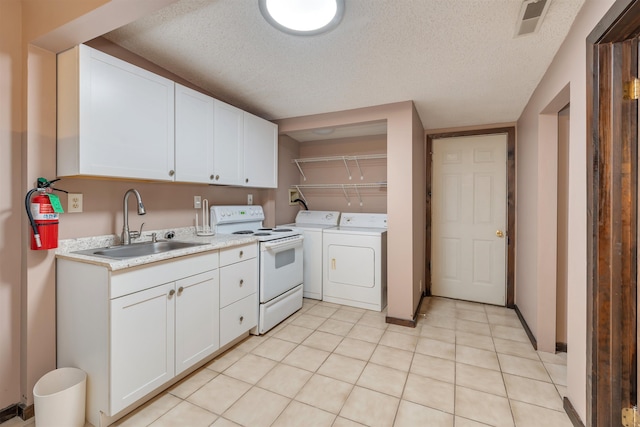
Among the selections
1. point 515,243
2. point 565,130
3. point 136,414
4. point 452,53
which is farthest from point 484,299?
point 136,414

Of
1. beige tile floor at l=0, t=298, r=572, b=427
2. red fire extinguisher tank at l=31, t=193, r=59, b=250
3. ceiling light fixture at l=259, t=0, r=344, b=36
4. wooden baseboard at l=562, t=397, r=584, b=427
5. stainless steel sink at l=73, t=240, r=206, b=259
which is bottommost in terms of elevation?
beige tile floor at l=0, t=298, r=572, b=427

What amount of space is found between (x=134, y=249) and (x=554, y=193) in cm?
311

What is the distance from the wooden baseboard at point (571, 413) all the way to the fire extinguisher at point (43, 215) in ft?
9.47

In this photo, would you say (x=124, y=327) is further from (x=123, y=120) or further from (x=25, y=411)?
(x=123, y=120)

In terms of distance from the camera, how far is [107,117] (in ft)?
5.30

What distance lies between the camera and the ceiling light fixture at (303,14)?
1.41 m

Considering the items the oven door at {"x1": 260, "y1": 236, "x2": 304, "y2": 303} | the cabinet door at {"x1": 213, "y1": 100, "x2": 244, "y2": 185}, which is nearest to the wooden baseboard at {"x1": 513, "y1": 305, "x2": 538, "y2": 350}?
the oven door at {"x1": 260, "y1": 236, "x2": 304, "y2": 303}

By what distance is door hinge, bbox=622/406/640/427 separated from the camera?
1188mm

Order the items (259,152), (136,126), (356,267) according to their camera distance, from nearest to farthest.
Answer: (136,126) < (259,152) < (356,267)

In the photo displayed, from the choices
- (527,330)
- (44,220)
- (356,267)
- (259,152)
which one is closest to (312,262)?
(356,267)

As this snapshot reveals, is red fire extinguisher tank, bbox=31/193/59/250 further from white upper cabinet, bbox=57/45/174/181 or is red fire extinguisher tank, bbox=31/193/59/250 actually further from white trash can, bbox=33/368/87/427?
white trash can, bbox=33/368/87/427

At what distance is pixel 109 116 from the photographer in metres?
1.62

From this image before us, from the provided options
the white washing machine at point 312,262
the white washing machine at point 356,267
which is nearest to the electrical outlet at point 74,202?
the white washing machine at point 312,262

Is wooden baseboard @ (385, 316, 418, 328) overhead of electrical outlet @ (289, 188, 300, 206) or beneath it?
beneath
